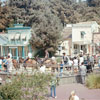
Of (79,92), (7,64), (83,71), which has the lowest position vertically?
(79,92)

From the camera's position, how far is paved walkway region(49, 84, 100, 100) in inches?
540

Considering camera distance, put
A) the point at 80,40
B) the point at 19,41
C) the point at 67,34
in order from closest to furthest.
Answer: the point at 19,41 → the point at 80,40 → the point at 67,34

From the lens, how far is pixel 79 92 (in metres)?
14.7

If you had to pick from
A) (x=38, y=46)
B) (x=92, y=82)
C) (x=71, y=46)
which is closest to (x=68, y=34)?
(x=71, y=46)

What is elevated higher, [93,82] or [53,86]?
[53,86]

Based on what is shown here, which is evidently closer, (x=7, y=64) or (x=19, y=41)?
(x=7, y=64)

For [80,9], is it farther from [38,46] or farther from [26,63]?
[26,63]

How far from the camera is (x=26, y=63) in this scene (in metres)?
18.7

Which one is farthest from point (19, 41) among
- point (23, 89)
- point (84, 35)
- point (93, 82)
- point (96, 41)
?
point (23, 89)

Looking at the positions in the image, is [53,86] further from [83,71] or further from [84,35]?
[84,35]

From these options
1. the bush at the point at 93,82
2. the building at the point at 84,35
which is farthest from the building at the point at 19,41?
the bush at the point at 93,82

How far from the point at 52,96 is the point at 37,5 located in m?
41.6

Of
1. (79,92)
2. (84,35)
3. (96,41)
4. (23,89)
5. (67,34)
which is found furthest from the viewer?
(67,34)

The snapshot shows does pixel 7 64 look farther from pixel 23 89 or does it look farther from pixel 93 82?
pixel 23 89
